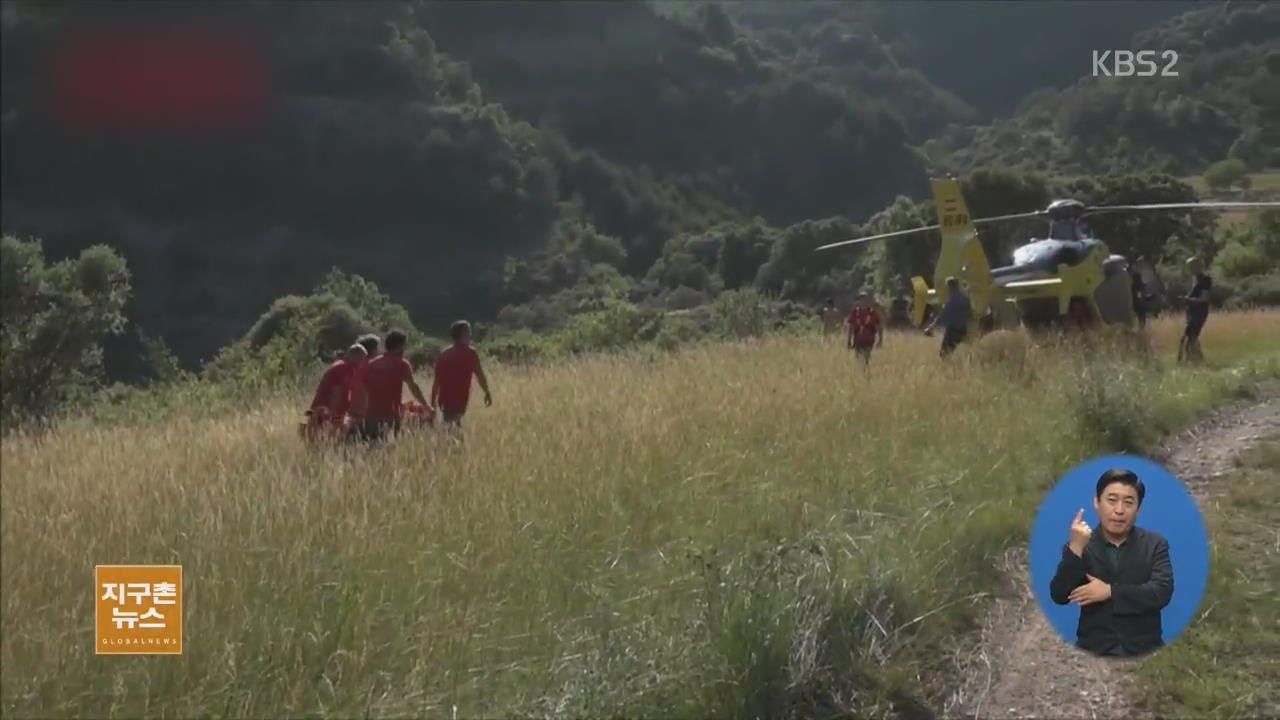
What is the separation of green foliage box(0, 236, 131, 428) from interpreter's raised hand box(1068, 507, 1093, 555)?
2451 millimetres

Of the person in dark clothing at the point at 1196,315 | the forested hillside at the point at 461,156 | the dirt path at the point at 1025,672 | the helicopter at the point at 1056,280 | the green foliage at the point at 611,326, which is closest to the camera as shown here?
the forested hillside at the point at 461,156

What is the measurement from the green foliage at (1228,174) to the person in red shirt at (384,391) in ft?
16.5

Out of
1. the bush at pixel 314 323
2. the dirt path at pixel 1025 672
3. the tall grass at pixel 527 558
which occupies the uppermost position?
the bush at pixel 314 323

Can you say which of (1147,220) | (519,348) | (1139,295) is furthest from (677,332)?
(1139,295)

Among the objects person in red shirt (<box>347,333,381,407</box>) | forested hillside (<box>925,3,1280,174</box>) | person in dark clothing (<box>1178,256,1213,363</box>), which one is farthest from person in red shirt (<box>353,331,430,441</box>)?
person in dark clothing (<box>1178,256,1213,363</box>)

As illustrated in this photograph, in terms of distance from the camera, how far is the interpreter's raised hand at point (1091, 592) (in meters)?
2.64

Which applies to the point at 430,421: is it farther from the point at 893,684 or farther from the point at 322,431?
the point at 893,684

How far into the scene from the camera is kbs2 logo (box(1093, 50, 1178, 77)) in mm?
5246

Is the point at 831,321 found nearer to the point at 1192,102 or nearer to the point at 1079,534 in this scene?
the point at 1192,102

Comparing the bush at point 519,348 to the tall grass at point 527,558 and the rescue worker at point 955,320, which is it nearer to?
the rescue worker at point 955,320

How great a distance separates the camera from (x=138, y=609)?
8.02 ft

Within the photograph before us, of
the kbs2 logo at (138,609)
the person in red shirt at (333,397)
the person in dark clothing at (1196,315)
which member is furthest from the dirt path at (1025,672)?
the person in dark clothing at (1196,315)

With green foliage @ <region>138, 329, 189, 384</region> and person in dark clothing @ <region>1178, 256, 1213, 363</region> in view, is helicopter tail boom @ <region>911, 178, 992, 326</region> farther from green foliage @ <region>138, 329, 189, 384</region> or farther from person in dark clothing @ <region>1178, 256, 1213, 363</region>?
green foliage @ <region>138, 329, 189, 384</region>

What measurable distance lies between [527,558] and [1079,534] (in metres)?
2.16
